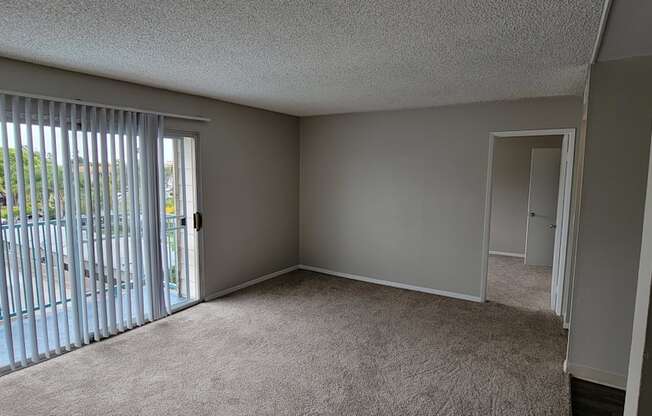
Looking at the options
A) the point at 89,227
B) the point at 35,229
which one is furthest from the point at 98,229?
the point at 35,229

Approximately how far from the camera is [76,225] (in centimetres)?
307

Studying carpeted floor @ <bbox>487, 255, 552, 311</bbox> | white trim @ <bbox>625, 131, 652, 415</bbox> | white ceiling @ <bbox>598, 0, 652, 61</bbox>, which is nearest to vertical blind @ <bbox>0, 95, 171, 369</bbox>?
white trim @ <bbox>625, 131, 652, 415</bbox>

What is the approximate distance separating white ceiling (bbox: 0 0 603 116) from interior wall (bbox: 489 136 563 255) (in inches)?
131

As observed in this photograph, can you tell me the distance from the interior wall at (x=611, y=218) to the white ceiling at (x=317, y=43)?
1.11ft

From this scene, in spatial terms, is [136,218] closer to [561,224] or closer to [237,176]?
[237,176]

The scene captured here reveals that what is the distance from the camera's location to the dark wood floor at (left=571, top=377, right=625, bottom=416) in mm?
2436

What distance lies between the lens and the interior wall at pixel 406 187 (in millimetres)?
4309

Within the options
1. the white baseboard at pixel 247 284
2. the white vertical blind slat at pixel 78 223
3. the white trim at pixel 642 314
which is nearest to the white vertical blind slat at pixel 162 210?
the white baseboard at pixel 247 284

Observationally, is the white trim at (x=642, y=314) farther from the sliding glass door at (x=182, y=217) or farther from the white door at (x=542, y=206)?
the white door at (x=542, y=206)

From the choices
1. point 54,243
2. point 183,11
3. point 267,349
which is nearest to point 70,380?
point 54,243

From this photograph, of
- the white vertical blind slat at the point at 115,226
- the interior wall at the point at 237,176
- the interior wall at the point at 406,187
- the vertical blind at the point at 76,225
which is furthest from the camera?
the interior wall at the point at 406,187

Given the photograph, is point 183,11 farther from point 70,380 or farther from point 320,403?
point 70,380

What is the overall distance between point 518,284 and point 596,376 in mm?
2502

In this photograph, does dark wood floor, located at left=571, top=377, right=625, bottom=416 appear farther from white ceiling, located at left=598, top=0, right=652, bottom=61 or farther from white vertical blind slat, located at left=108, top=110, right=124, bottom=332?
white vertical blind slat, located at left=108, top=110, right=124, bottom=332
